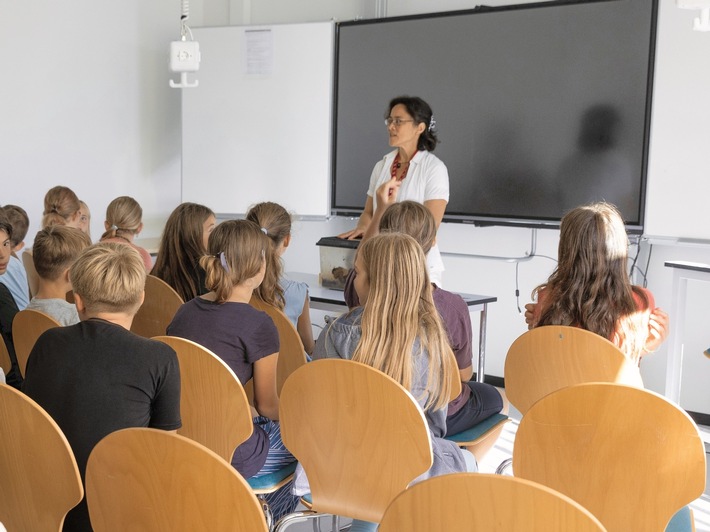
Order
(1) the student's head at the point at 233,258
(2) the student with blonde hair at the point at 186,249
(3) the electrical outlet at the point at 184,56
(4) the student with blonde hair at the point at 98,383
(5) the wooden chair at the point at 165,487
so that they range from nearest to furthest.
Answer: (5) the wooden chair at the point at 165,487 < (4) the student with blonde hair at the point at 98,383 < (1) the student's head at the point at 233,258 < (2) the student with blonde hair at the point at 186,249 < (3) the electrical outlet at the point at 184,56

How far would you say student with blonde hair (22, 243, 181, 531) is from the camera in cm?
177

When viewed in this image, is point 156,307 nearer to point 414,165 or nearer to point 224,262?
point 224,262

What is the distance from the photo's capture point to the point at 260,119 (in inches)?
221

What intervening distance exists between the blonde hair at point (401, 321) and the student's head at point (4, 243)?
190cm

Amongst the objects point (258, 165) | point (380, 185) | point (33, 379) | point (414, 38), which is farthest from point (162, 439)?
point (258, 165)

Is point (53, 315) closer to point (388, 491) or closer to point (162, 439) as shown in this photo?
point (388, 491)

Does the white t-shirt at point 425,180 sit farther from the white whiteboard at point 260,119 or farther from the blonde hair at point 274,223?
the white whiteboard at point 260,119

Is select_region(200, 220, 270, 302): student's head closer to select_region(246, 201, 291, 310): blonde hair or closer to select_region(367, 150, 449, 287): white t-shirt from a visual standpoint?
select_region(246, 201, 291, 310): blonde hair

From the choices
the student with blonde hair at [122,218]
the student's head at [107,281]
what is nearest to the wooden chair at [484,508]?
the student's head at [107,281]

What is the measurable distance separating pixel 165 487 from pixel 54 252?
1.76 m

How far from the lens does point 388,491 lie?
189 cm

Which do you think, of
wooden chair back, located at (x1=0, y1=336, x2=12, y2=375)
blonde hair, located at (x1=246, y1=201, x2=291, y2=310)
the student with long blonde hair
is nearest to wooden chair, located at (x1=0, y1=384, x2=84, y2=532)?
wooden chair back, located at (x1=0, y1=336, x2=12, y2=375)

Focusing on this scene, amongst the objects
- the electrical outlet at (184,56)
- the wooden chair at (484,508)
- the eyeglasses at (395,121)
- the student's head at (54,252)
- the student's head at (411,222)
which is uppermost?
the electrical outlet at (184,56)

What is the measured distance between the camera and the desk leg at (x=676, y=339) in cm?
369
